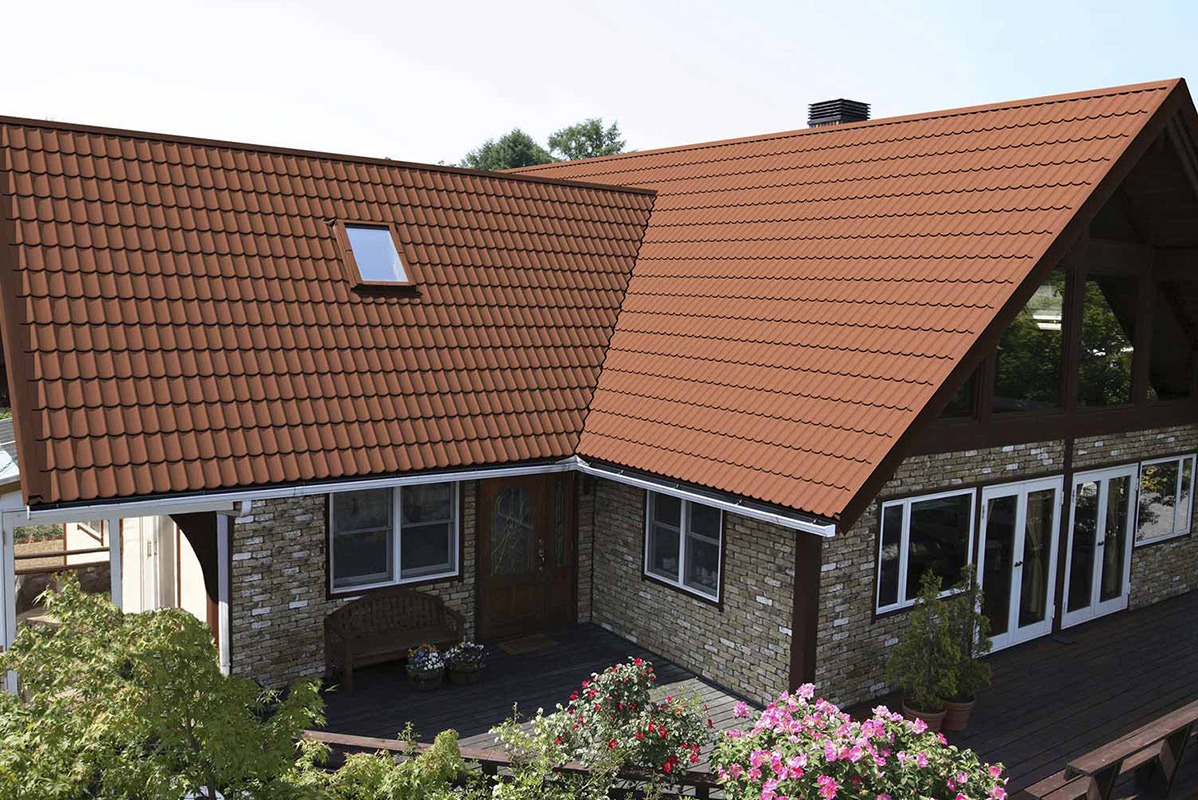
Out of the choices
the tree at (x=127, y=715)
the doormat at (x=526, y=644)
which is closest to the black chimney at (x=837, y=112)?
the doormat at (x=526, y=644)

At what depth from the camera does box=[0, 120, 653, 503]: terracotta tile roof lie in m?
8.66

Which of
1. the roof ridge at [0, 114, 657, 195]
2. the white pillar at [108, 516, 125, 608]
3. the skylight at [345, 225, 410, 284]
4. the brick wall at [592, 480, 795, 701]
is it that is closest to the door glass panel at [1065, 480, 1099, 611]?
the brick wall at [592, 480, 795, 701]

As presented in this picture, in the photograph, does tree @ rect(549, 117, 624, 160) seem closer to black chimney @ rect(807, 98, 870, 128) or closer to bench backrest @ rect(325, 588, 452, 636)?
black chimney @ rect(807, 98, 870, 128)

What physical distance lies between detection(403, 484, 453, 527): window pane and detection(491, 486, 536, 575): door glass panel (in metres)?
0.55

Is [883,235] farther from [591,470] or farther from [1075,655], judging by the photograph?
[1075,655]

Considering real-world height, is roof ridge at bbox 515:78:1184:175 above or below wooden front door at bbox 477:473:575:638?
above

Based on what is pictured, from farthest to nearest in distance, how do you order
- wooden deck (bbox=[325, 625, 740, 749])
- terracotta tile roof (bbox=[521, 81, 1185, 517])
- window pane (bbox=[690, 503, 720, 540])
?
window pane (bbox=[690, 503, 720, 540]) → wooden deck (bbox=[325, 625, 740, 749]) → terracotta tile roof (bbox=[521, 81, 1185, 517])

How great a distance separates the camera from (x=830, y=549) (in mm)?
9148

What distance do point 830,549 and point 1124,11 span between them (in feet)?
38.5

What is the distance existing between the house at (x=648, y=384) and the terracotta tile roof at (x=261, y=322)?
0.03 m

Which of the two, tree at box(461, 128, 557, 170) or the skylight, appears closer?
the skylight

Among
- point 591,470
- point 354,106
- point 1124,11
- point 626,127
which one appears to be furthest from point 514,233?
point 626,127

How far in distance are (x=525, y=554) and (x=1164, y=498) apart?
8.19 m

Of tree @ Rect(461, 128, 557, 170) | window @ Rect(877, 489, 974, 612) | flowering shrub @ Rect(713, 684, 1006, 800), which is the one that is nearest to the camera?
flowering shrub @ Rect(713, 684, 1006, 800)
